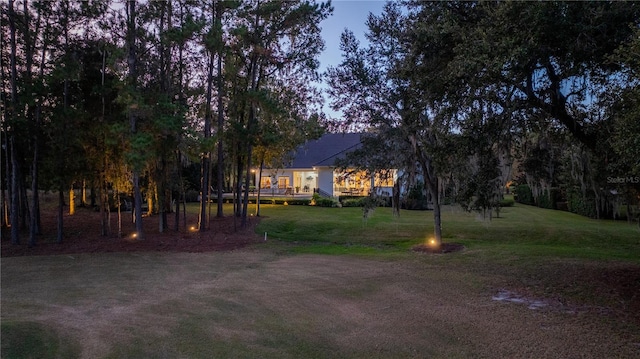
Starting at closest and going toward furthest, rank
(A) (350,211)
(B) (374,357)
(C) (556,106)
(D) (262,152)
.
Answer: (B) (374,357), (C) (556,106), (D) (262,152), (A) (350,211)

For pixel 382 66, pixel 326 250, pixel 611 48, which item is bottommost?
pixel 326 250

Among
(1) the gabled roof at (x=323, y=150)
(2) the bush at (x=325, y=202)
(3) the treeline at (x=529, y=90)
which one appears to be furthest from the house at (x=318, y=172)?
(3) the treeline at (x=529, y=90)

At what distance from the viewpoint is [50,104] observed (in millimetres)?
13727

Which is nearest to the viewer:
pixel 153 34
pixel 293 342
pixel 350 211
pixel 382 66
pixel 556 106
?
pixel 293 342

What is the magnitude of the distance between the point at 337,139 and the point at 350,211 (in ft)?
41.9

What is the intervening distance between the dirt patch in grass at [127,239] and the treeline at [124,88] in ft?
1.72

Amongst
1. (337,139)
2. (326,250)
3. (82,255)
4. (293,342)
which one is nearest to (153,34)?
(82,255)

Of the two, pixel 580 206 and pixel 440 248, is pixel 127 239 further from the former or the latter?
pixel 580 206

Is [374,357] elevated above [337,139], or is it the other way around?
[337,139]

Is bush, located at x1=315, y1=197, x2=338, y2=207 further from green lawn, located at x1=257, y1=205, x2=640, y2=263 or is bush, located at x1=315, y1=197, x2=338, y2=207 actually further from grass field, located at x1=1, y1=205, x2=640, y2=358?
grass field, located at x1=1, y1=205, x2=640, y2=358

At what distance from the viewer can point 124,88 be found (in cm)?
1232

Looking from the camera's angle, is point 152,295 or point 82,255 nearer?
point 152,295

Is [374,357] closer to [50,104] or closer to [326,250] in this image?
[326,250]

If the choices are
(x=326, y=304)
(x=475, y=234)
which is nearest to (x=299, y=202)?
(x=475, y=234)
